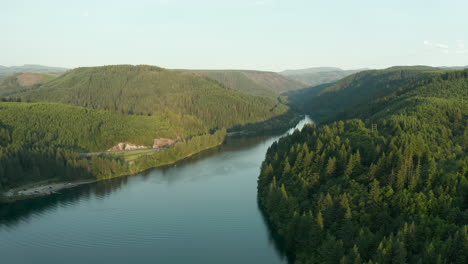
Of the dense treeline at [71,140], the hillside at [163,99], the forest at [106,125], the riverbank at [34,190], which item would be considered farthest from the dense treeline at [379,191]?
the hillside at [163,99]

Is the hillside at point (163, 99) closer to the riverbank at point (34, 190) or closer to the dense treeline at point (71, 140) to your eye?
the dense treeline at point (71, 140)

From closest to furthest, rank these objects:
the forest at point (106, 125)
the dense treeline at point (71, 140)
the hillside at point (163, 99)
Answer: the dense treeline at point (71, 140)
the forest at point (106, 125)
the hillside at point (163, 99)

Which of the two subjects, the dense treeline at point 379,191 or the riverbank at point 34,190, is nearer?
the dense treeline at point 379,191

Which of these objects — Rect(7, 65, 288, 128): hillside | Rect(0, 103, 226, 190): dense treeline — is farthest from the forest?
Rect(7, 65, 288, 128): hillside

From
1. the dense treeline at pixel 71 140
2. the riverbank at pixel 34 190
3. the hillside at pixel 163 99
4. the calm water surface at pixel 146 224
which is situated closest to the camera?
the calm water surface at pixel 146 224

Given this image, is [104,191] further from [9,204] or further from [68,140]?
[68,140]

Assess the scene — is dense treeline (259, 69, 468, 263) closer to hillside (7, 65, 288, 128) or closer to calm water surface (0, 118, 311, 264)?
calm water surface (0, 118, 311, 264)

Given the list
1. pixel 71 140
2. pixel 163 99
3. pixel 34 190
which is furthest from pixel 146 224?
pixel 163 99
